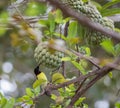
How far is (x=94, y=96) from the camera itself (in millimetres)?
3723

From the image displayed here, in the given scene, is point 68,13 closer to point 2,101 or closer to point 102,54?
point 2,101

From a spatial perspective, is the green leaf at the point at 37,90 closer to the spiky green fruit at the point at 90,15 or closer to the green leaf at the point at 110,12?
the spiky green fruit at the point at 90,15

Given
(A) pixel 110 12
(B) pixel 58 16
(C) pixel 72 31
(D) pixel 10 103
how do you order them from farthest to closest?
(A) pixel 110 12 → (D) pixel 10 103 → (C) pixel 72 31 → (B) pixel 58 16

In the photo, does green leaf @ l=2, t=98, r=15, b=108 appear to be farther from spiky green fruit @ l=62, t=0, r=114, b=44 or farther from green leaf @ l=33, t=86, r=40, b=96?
spiky green fruit @ l=62, t=0, r=114, b=44

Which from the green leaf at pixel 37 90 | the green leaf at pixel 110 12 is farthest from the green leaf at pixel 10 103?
the green leaf at pixel 110 12

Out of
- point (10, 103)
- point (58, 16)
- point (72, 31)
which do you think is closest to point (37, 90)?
point (10, 103)

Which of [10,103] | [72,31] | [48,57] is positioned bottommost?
[10,103]

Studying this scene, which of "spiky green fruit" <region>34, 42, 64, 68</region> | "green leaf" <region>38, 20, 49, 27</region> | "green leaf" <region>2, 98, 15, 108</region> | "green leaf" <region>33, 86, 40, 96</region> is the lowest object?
"green leaf" <region>2, 98, 15, 108</region>

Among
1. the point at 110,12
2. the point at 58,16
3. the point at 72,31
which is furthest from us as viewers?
the point at 110,12

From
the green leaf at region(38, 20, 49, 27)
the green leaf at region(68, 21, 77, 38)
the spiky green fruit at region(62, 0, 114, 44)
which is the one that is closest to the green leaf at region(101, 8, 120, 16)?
the spiky green fruit at region(62, 0, 114, 44)

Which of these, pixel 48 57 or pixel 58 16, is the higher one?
pixel 58 16

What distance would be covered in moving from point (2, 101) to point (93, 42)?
0.35 meters

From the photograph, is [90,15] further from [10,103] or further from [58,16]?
[10,103]

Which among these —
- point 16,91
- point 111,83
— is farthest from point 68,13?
point 16,91
